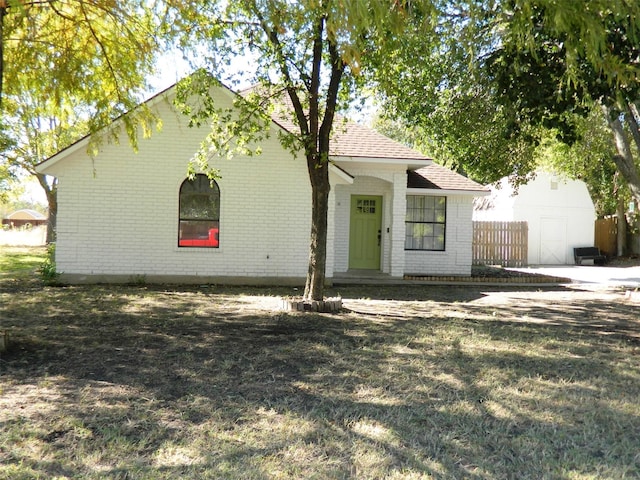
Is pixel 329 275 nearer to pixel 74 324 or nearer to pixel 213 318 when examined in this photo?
pixel 213 318

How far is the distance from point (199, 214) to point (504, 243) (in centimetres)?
1410

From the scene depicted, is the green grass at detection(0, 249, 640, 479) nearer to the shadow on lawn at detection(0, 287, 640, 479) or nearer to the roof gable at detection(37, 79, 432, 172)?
the shadow on lawn at detection(0, 287, 640, 479)

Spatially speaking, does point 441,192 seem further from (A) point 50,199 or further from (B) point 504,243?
(A) point 50,199

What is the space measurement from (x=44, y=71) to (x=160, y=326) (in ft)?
14.3

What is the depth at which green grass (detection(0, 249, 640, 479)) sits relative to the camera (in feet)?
12.0

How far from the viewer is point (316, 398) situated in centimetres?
495

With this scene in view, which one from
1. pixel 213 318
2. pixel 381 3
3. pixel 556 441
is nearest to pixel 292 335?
pixel 213 318

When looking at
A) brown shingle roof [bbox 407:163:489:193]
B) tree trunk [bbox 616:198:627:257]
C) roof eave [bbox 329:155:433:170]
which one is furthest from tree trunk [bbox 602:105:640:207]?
tree trunk [bbox 616:198:627:257]

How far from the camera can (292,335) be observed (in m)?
7.67

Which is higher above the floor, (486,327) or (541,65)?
(541,65)

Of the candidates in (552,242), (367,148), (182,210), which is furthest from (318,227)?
(552,242)

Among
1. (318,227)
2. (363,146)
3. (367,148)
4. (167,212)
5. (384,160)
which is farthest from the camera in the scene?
(363,146)

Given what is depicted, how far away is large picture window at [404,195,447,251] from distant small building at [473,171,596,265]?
949cm

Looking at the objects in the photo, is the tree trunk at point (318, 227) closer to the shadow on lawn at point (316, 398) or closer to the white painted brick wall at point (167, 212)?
the shadow on lawn at point (316, 398)
